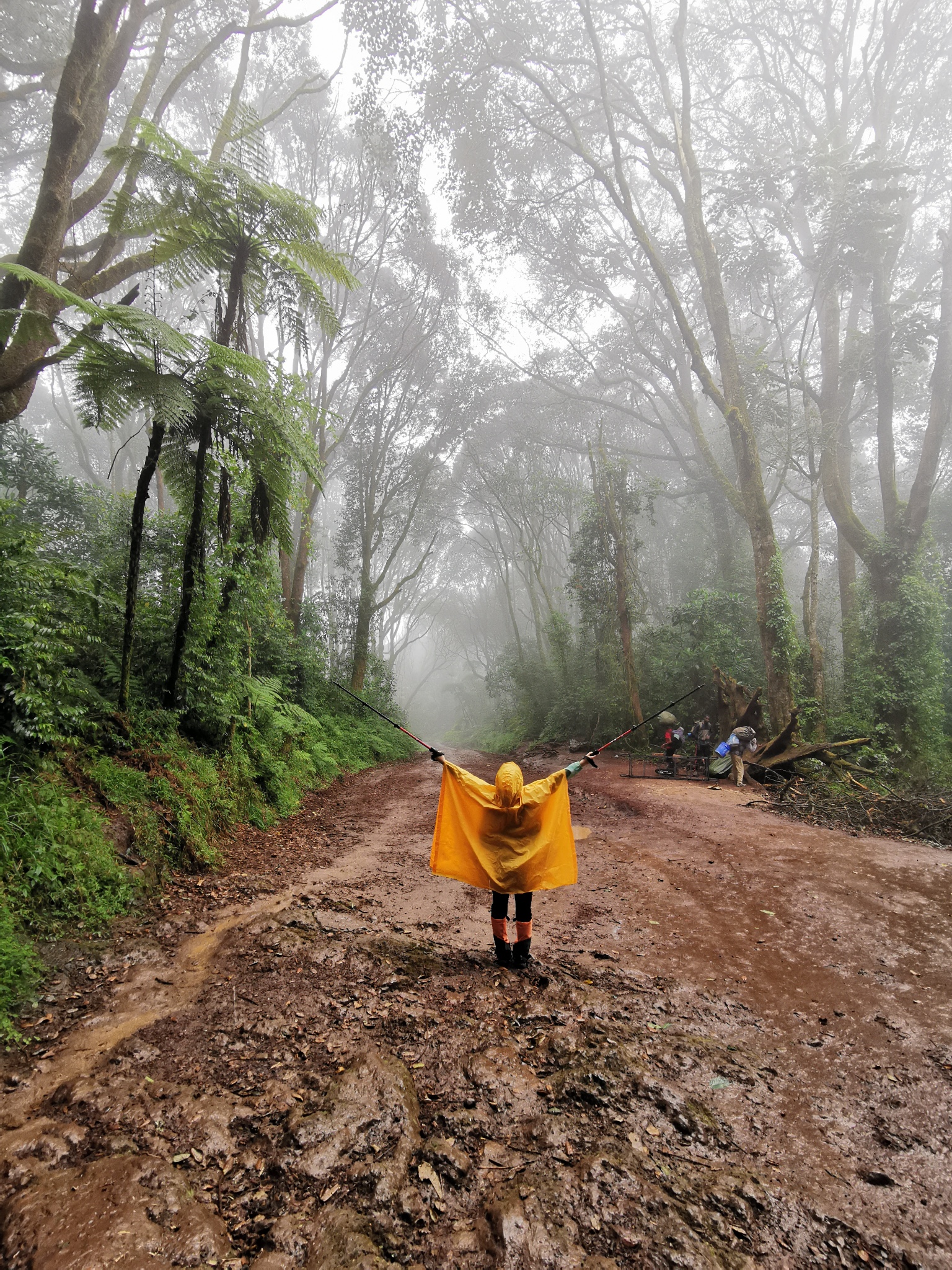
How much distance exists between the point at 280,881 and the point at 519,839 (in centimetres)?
280

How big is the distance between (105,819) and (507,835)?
11.3 ft

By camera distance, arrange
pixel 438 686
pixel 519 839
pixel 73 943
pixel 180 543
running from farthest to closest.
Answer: pixel 438 686 < pixel 180 543 < pixel 519 839 < pixel 73 943

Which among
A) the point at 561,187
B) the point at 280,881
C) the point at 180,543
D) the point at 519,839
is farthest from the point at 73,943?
the point at 561,187

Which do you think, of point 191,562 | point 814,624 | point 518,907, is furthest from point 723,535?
point 518,907

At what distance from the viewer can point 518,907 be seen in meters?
4.08

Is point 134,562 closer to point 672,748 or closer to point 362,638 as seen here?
point 672,748

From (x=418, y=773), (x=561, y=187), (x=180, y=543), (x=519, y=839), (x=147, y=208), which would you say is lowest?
(x=418, y=773)

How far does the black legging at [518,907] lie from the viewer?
4.02 metres

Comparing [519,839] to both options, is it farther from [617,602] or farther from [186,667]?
[617,602]

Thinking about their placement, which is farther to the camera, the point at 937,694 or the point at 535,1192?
the point at 937,694

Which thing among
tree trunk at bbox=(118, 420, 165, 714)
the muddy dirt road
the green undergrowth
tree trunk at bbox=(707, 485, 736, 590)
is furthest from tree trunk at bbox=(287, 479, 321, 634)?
tree trunk at bbox=(707, 485, 736, 590)

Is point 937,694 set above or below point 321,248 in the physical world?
below

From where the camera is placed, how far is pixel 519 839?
13.6 ft

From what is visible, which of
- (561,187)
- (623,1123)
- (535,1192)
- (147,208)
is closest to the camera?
(535,1192)
